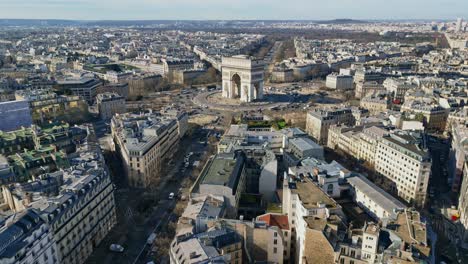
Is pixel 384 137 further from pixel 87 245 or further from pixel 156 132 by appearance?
pixel 87 245

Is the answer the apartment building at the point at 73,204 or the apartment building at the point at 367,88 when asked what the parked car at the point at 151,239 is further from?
the apartment building at the point at 367,88

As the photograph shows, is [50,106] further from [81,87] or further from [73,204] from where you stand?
[73,204]

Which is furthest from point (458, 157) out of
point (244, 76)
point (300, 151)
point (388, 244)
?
point (244, 76)

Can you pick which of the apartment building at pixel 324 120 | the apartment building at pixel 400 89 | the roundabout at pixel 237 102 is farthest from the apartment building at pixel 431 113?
the roundabout at pixel 237 102

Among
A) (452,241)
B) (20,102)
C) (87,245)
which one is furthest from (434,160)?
(20,102)

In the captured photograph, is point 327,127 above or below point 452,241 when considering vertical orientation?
above

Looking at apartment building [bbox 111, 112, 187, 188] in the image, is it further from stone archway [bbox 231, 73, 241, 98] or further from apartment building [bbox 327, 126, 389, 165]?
stone archway [bbox 231, 73, 241, 98]
